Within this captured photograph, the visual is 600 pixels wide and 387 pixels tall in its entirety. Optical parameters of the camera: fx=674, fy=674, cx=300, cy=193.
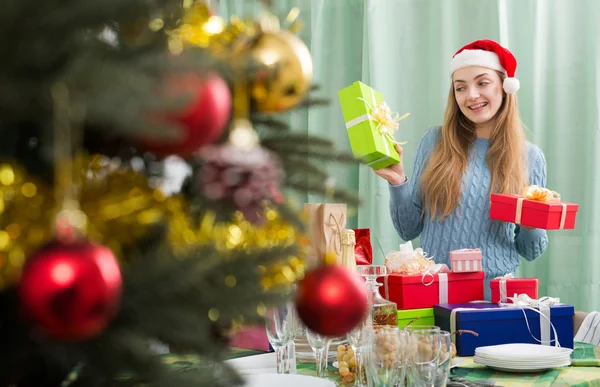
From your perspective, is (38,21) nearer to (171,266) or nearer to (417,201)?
(171,266)

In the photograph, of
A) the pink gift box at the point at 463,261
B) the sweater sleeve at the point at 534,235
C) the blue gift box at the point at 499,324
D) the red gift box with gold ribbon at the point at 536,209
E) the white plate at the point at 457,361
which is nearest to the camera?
the white plate at the point at 457,361

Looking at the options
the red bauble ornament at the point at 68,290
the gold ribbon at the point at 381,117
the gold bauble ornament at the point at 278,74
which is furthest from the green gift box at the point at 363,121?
the red bauble ornament at the point at 68,290

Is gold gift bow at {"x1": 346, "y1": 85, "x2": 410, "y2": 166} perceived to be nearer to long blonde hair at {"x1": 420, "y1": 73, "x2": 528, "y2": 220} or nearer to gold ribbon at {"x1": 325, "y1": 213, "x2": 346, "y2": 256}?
gold ribbon at {"x1": 325, "y1": 213, "x2": 346, "y2": 256}

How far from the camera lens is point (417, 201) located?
293 cm

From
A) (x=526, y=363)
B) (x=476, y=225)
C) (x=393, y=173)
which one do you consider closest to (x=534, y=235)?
(x=476, y=225)

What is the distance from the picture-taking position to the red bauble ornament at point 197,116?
0.35 metres

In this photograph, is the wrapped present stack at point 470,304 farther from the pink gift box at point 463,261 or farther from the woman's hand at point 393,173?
the woman's hand at point 393,173

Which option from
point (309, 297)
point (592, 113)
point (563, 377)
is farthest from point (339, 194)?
point (592, 113)

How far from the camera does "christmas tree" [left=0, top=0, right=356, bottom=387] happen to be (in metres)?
0.30

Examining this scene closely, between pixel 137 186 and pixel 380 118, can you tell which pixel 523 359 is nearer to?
pixel 380 118

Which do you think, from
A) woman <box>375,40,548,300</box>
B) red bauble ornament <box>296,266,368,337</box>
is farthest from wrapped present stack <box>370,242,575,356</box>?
red bauble ornament <box>296,266,368,337</box>

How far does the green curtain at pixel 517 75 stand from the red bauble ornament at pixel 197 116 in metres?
2.46

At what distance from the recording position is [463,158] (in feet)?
9.24

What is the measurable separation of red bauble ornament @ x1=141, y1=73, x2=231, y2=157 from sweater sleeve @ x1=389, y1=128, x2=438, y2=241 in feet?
8.00
